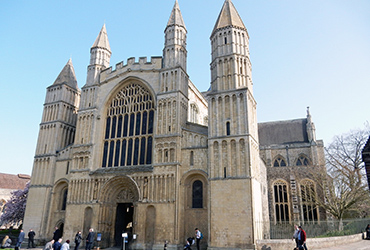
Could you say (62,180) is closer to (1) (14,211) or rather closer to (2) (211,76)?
(1) (14,211)

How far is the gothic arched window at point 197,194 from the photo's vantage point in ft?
Result: 70.4

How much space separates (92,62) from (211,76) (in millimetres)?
13712

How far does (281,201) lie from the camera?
31438 mm

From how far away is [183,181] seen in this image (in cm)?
2177

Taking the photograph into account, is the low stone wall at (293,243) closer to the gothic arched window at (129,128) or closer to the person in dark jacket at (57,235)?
the gothic arched window at (129,128)

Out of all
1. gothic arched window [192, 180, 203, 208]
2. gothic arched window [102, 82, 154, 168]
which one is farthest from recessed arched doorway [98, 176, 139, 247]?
gothic arched window [192, 180, 203, 208]

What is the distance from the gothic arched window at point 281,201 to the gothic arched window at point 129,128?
16.4m

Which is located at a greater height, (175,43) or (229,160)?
(175,43)

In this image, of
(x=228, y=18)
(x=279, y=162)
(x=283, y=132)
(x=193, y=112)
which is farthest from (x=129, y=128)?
(x=283, y=132)

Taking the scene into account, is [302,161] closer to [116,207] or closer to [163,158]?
[163,158]

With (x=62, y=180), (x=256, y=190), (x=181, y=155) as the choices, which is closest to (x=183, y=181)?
(x=181, y=155)

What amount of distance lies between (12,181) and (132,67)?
48.1 meters

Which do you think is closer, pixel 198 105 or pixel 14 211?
pixel 198 105

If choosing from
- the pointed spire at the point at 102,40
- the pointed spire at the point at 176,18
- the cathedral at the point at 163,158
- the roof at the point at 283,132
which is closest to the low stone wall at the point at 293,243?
the cathedral at the point at 163,158
